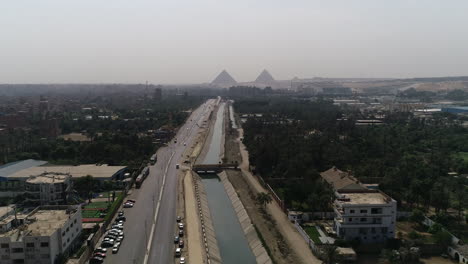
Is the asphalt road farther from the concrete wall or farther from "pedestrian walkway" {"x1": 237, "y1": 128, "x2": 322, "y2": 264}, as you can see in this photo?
"pedestrian walkway" {"x1": 237, "y1": 128, "x2": 322, "y2": 264}

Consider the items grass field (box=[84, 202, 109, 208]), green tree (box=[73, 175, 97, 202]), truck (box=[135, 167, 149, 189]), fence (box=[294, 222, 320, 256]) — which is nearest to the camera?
fence (box=[294, 222, 320, 256])

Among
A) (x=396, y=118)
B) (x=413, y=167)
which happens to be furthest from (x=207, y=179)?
(x=396, y=118)

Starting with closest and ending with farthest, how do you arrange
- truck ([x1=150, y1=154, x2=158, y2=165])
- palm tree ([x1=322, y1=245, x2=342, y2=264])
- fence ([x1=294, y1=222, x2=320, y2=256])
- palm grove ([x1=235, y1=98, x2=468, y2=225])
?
palm tree ([x1=322, y1=245, x2=342, y2=264]) → fence ([x1=294, y1=222, x2=320, y2=256]) → palm grove ([x1=235, y1=98, x2=468, y2=225]) → truck ([x1=150, y1=154, x2=158, y2=165])

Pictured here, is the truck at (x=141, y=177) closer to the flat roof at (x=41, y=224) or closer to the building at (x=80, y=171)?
the building at (x=80, y=171)

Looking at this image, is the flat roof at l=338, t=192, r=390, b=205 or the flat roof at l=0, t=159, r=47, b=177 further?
the flat roof at l=0, t=159, r=47, b=177

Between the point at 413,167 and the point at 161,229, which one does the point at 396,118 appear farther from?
the point at 161,229

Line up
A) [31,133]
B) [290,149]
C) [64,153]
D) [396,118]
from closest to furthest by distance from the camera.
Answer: [290,149]
[64,153]
[31,133]
[396,118]

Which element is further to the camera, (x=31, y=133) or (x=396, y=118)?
(x=396, y=118)

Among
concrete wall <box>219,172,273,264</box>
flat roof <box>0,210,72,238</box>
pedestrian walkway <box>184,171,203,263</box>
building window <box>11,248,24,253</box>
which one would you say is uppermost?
flat roof <box>0,210,72,238</box>

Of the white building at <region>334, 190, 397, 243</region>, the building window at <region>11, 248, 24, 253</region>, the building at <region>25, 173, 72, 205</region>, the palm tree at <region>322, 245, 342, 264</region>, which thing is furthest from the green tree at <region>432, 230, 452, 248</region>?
the building at <region>25, 173, 72, 205</region>
